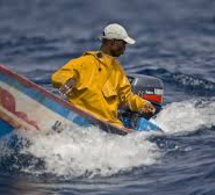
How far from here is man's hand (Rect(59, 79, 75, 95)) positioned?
1255 cm

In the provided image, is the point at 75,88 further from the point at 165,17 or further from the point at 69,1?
the point at 69,1

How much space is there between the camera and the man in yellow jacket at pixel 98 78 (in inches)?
502

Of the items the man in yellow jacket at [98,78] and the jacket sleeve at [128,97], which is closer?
the man in yellow jacket at [98,78]

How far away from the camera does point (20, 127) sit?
12.1 metres

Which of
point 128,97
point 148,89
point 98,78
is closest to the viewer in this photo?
point 98,78

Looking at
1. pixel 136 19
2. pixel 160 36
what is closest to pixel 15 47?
pixel 160 36

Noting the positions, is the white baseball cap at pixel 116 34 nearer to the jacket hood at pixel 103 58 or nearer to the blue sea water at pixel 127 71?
the jacket hood at pixel 103 58

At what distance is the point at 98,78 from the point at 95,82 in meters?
0.08

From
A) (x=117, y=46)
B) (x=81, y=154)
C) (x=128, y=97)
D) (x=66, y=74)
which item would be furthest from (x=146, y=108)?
(x=81, y=154)

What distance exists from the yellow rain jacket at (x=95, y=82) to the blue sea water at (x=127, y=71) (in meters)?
0.55

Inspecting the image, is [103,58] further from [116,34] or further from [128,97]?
[128,97]

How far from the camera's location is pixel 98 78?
13016mm

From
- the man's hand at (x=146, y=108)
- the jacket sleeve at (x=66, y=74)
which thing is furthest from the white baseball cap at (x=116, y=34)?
the man's hand at (x=146, y=108)

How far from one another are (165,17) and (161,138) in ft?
57.0
